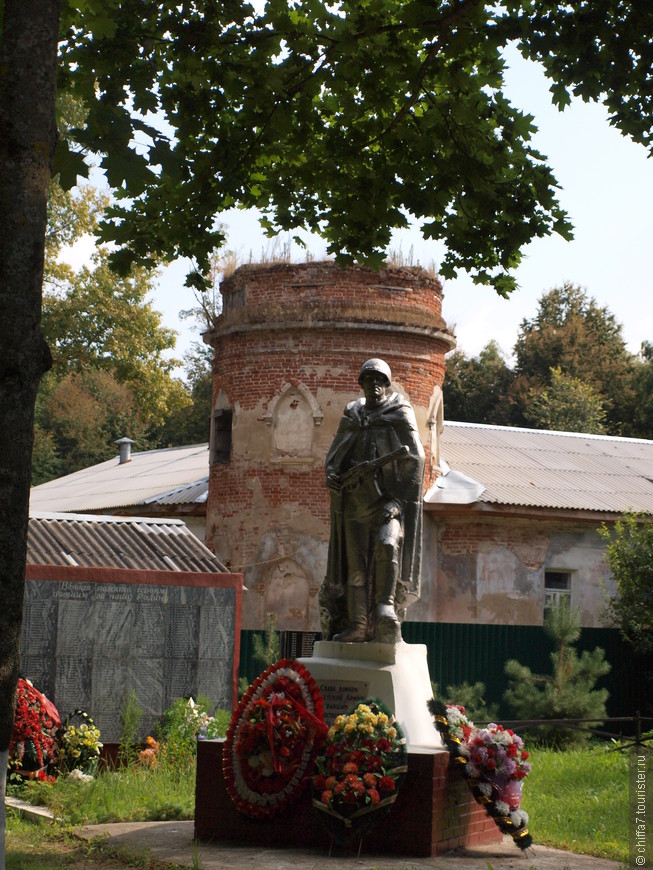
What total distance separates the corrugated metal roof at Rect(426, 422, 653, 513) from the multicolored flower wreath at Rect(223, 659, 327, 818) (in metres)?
13.4

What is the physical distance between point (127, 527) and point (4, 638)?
35.8 feet

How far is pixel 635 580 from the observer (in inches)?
776

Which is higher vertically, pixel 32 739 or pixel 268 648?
pixel 268 648

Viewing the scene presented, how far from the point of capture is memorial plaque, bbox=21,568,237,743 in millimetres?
14367

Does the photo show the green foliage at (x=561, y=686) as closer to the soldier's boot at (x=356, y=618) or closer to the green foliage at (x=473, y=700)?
the green foliage at (x=473, y=700)

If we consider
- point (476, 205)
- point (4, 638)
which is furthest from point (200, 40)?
point (4, 638)

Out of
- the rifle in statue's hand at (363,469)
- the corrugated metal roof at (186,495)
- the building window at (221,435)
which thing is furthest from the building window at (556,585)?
the rifle in statue's hand at (363,469)

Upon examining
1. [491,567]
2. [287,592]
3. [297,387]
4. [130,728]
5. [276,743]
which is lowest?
[130,728]

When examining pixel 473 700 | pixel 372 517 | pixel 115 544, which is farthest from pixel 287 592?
pixel 372 517

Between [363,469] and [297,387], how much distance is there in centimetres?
1206

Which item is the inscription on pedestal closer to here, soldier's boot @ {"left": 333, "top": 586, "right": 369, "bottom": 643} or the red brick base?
soldier's boot @ {"left": 333, "top": 586, "right": 369, "bottom": 643}

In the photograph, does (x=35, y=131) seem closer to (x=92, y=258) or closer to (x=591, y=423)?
(x=92, y=258)

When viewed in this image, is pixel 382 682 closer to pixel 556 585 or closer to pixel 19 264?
pixel 19 264

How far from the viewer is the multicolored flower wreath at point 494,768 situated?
935cm
